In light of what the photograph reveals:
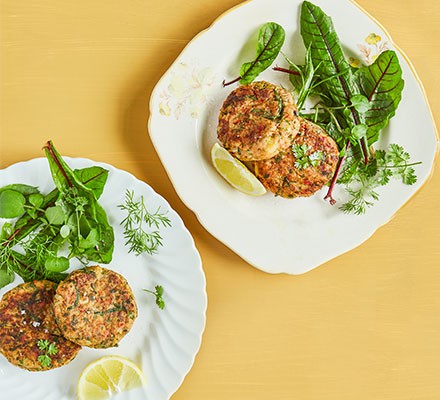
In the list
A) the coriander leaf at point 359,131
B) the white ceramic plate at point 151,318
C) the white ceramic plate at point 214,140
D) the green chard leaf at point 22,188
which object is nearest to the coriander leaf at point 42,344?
the white ceramic plate at point 151,318

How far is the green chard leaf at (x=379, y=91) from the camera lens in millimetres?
2477

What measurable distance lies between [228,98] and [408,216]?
3.14 feet

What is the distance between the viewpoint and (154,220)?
2367 millimetres

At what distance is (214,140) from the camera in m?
2.49

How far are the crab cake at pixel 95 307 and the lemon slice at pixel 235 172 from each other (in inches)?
22.8

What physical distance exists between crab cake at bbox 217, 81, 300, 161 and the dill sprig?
39 cm

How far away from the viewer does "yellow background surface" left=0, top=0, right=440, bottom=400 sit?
250 centimetres

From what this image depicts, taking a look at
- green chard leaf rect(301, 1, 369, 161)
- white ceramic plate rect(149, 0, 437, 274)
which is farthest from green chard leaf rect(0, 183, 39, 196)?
green chard leaf rect(301, 1, 369, 161)

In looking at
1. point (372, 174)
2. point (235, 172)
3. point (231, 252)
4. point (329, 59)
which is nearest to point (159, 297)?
point (231, 252)

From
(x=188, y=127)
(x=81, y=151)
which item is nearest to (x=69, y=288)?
(x=81, y=151)

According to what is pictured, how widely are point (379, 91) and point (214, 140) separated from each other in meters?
0.70

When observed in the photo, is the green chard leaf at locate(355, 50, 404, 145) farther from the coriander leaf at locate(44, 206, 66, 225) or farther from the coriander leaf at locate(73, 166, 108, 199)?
the coriander leaf at locate(44, 206, 66, 225)

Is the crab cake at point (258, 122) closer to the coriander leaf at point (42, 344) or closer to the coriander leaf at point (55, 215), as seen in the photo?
the coriander leaf at point (55, 215)

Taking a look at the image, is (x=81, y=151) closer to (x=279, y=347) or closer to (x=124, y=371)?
(x=124, y=371)
